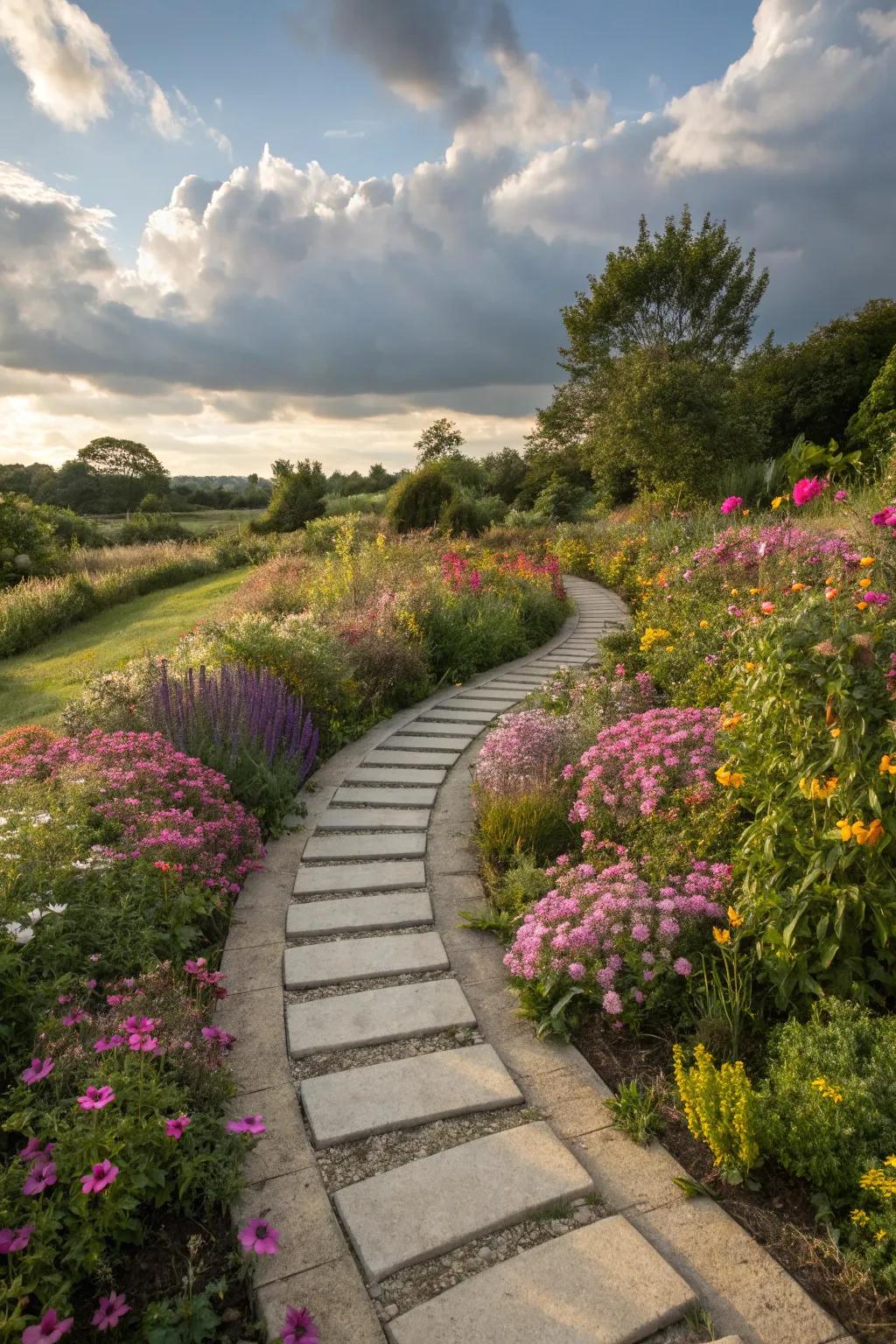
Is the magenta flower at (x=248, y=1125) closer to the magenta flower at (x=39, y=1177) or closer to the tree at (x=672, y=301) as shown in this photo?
the magenta flower at (x=39, y=1177)

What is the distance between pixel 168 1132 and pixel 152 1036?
13.1 inches

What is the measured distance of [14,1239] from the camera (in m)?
1.48

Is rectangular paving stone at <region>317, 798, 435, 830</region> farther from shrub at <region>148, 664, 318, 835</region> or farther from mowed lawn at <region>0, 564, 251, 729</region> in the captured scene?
mowed lawn at <region>0, 564, 251, 729</region>

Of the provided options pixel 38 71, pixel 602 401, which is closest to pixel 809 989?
pixel 38 71

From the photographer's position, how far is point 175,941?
2.70 m

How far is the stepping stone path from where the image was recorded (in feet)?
5.13

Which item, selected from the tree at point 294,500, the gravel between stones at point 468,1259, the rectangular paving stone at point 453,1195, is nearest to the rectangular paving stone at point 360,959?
the rectangular paving stone at point 453,1195

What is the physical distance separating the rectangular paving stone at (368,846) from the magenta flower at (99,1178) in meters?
2.08

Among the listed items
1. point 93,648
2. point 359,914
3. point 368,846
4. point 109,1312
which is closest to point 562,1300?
point 109,1312

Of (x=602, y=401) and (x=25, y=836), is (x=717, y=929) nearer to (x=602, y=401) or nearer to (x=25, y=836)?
(x=25, y=836)

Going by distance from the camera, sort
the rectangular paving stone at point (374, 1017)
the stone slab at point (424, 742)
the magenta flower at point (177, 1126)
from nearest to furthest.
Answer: the magenta flower at point (177, 1126)
the rectangular paving stone at point (374, 1017)
the stone slab at point (424, 742)

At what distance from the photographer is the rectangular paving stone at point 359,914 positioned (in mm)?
3084

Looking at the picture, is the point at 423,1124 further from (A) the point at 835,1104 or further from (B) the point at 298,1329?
(A) the point at 835,1104

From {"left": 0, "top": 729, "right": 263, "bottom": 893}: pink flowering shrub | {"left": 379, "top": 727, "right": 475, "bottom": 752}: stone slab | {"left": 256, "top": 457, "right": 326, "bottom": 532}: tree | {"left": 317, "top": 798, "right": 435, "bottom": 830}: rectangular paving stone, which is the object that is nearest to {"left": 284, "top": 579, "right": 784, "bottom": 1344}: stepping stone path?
{"left": 317, "top": 798, "right": 435, "bottom": 830}: rectangular paving stone
